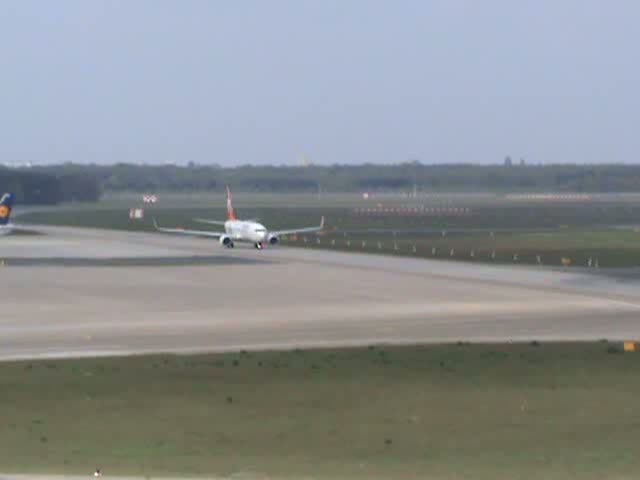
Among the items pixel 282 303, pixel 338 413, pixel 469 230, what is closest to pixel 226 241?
pixel 469 230

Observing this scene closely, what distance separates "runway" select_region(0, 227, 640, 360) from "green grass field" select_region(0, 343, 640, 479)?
4254 millimetres

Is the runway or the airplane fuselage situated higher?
the airplane fuselage

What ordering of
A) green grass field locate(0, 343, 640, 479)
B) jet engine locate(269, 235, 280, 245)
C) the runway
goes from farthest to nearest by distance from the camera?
jet engine locate(269, 235, 280, 245)
the runway
green grass field locate(0, 343, 640, 479)

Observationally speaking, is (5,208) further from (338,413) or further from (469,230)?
(338,413)

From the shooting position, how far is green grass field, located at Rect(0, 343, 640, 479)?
899 inches

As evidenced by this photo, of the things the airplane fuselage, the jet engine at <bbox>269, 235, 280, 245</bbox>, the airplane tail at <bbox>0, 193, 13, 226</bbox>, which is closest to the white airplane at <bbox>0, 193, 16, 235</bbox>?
the airplane tail at <bbox>0, 193, 13, 226</bbox>

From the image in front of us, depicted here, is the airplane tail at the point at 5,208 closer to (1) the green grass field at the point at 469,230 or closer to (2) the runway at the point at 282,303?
(2) the runway at the point at 282,303

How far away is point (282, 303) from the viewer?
5562cm

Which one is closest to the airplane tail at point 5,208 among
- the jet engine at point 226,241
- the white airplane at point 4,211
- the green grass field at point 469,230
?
the white airplane at point 4,211

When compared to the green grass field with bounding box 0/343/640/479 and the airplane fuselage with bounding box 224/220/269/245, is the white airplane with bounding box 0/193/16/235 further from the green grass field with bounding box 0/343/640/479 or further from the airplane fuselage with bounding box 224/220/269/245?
the green grass field with bounding box 0/343/640/479

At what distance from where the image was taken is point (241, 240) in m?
95.6

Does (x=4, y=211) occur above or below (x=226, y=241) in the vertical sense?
above

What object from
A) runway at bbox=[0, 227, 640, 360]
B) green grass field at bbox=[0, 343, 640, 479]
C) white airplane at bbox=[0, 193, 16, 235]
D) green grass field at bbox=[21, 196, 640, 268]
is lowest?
green grass field at bbox=[21, 196, 640, 268]

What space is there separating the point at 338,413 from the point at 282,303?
26.6 metres
